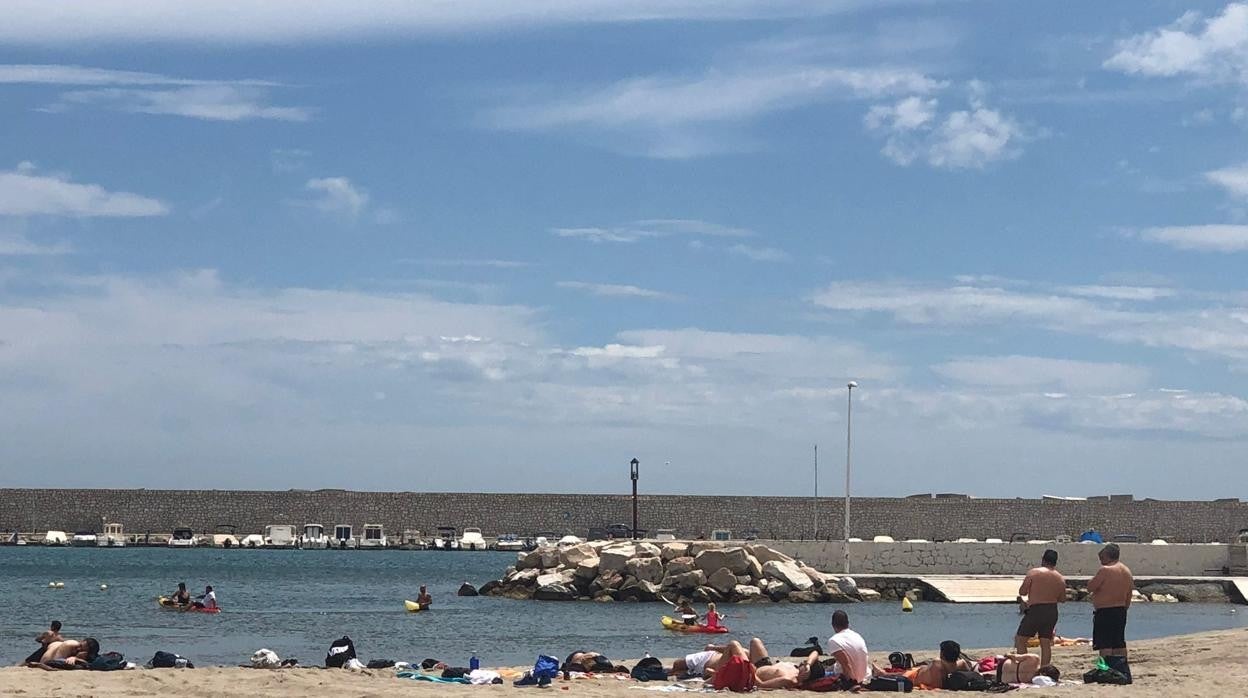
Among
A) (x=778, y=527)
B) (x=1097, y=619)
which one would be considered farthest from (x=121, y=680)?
(x=778, y=527)

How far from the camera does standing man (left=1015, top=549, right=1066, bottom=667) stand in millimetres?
16562

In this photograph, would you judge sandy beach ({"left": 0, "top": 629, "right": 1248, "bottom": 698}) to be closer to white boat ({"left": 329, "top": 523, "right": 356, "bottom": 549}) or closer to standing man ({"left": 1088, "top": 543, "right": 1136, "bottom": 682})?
standing man ({"left": 1088, "top": 543, "right": 1136, "bottom": 682})

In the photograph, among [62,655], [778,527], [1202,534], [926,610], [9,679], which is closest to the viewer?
[9,679]

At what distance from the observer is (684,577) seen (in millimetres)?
43625

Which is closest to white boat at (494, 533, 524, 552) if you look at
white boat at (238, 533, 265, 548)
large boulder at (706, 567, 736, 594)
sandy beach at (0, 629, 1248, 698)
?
white boat at (238, 533, 265, 548)

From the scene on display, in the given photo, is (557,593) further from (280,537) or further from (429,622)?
(280,537)

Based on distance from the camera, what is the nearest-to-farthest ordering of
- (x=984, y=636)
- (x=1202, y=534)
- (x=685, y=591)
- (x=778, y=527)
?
(x=984, y=636) < (x=685, y=591) < (x=1202, y=534) < (x=778, y=527)

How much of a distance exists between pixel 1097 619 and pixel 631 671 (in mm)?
5324

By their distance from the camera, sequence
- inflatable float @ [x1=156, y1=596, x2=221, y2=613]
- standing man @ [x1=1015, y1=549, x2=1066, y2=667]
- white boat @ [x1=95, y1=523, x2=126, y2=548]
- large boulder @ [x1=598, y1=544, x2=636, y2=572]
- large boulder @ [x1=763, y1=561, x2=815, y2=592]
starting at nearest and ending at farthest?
standing man @ [x1=1015, y1=549, x2=1066, y2=667] → inflatable float @ [x1=156, y1=596, x2=221, y2=613] → large boulder @ [x1=763, y1=561, x2=815, y2=592] → large boulder @ [x1=598, y1=544, x2=636, y2=572] → white boat @ [x1=95, y1=523, x2=126, y2=548]

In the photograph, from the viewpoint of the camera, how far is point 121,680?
16.6 meters

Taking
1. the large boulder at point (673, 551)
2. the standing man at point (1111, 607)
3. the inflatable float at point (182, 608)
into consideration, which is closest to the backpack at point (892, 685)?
the standing man at point (1111, 607)

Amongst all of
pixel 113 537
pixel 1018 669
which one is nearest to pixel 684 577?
pixel 1018 669

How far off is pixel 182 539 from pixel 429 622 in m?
67.3

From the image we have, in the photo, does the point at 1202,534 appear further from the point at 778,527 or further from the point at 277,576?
the point at 277,576
